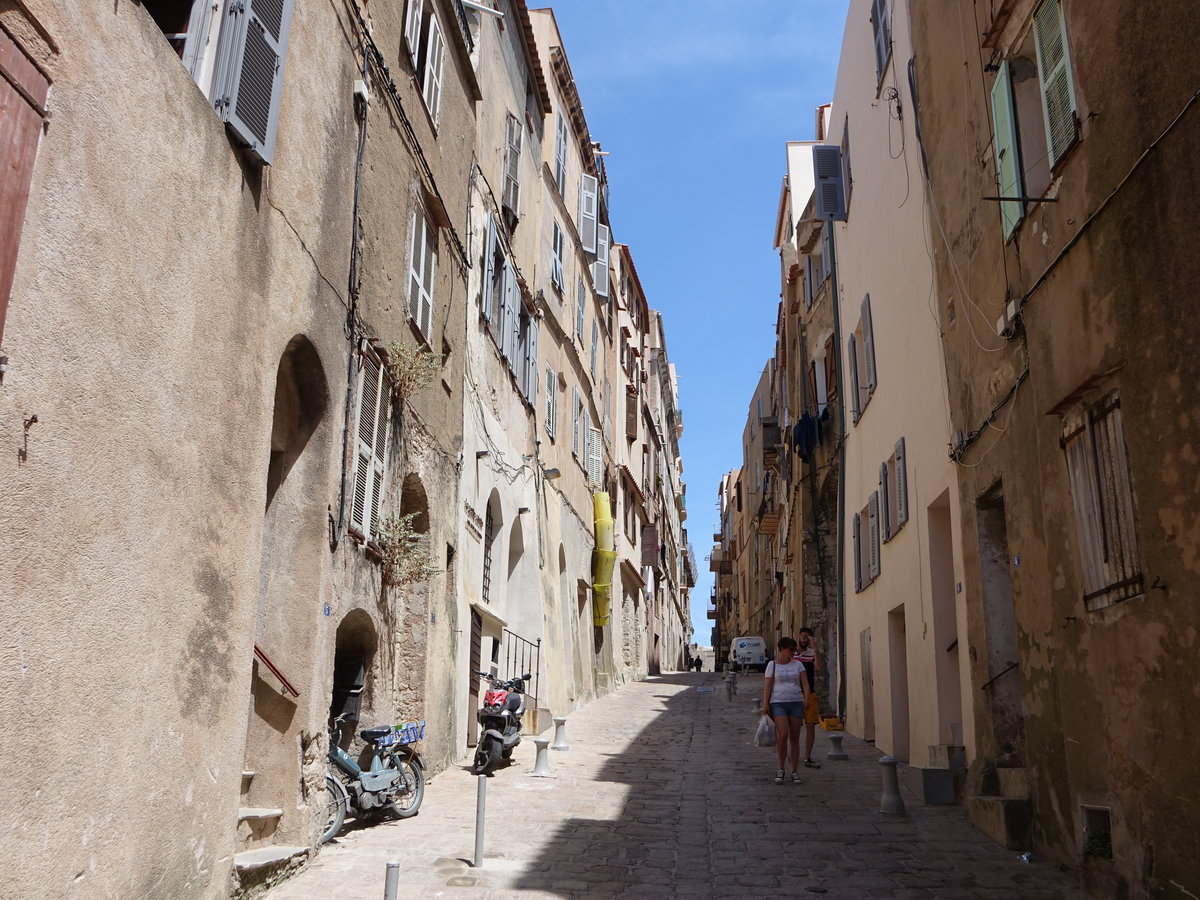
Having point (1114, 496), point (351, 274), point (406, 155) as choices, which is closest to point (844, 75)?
point (406, 155)

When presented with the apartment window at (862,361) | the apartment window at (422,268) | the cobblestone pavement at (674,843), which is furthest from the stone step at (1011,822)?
the apartment window at (862,361)

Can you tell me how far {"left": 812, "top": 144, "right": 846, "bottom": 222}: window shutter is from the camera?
19.0m

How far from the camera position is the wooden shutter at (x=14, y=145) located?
4410mm

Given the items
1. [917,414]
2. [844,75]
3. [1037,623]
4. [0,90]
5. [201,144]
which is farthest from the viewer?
[844,75]

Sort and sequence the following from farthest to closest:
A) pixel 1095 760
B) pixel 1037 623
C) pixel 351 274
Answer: pixel 351 274 < pixel 1037 623 < pixel 1095 760

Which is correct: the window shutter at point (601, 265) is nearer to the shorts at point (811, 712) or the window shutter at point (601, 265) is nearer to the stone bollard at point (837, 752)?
the shorts at point (811, 712)

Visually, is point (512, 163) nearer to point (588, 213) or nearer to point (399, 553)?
point (588, 213)

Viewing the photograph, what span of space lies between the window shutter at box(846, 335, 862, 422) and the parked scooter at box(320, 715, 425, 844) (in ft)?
34.0

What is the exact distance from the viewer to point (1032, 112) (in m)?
8.54

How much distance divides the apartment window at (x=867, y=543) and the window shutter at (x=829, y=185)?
5354 mm

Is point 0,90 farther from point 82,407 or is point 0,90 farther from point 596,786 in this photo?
point 596,786

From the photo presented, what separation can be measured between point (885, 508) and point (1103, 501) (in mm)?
7929

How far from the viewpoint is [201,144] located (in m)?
6.26

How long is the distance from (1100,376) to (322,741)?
19.8 feet
